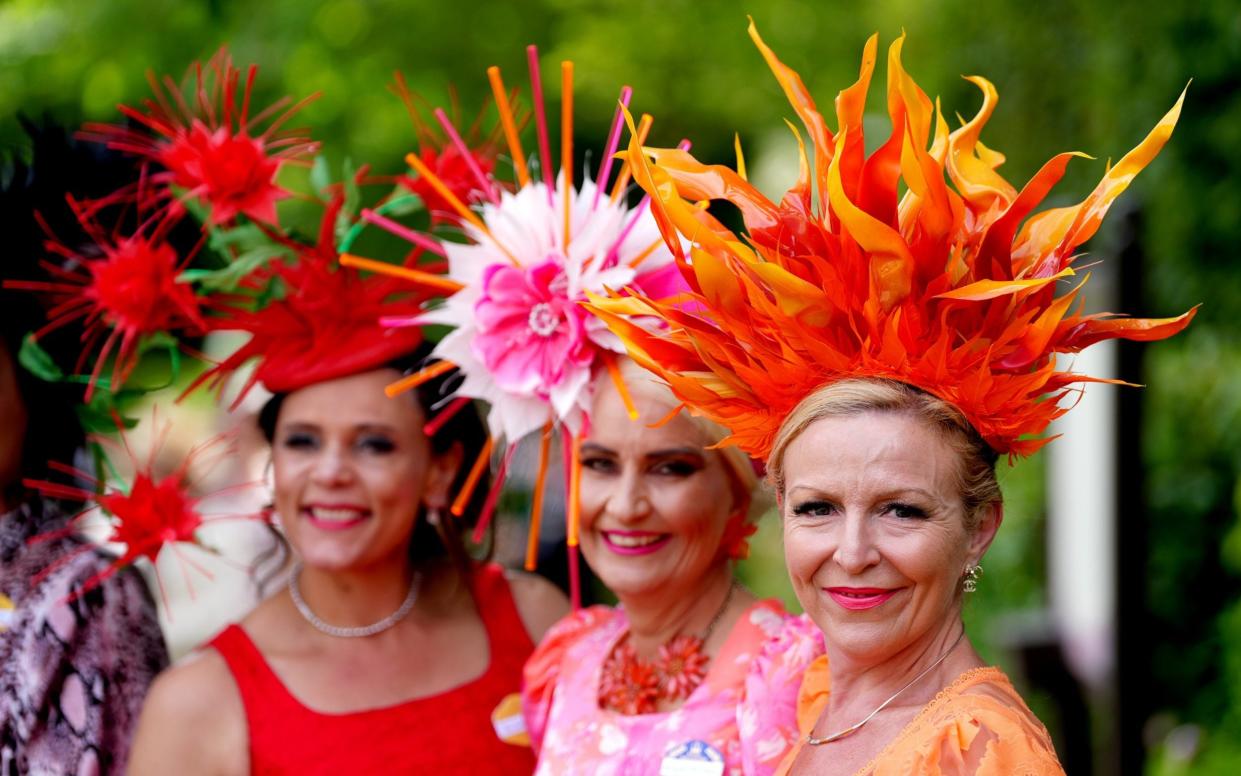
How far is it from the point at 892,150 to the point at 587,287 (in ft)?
2.77

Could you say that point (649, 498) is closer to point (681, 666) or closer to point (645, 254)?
point (681, 666)

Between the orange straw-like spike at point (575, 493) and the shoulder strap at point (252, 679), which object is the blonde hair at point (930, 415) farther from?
the shoulder strap at point (252, 679)

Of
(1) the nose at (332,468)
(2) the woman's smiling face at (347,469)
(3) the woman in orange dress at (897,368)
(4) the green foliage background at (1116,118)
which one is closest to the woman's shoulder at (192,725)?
(2) the woman's smiling face at (347,469)

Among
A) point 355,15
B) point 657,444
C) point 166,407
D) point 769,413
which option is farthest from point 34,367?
point 166,407

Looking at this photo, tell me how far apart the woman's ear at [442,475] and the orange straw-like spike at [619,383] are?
68 centimetres

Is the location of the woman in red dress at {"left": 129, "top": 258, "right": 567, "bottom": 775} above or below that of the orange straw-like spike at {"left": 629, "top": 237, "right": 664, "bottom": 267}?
below

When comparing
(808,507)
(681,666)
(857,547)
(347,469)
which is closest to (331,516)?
(347,469)

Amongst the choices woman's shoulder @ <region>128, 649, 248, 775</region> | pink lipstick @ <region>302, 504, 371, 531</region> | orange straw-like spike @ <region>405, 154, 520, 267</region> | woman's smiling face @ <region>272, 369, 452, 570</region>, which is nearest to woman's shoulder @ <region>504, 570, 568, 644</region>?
woman's smiling face @ <region>272, 369, 452, 570</region>

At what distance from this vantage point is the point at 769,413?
7.77 feet

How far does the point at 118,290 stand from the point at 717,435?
1.44 m

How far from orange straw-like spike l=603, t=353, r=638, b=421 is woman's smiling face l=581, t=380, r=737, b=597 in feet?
0.09

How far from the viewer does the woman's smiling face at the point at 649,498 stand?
111 inches

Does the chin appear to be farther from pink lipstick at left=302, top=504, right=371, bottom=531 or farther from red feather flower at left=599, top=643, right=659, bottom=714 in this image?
pink lipstick at left=302, top=504, right=371, bottom=531

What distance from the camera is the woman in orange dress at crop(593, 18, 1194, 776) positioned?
2156mm
